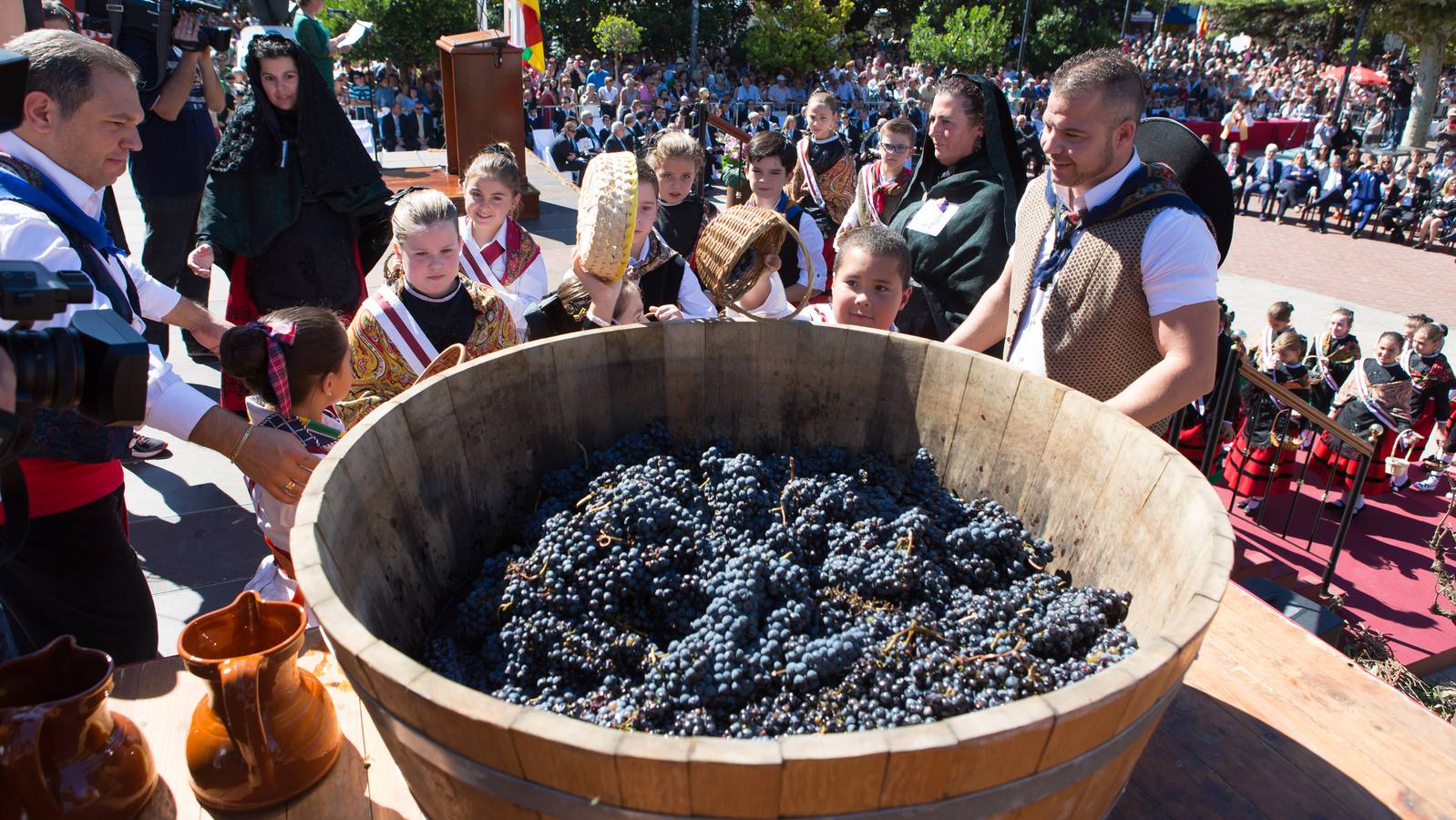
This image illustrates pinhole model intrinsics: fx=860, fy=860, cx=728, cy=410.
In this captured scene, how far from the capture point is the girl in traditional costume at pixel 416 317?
9.25ft

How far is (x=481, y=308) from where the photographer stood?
309 cm

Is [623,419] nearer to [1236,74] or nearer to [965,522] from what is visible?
[965,522]

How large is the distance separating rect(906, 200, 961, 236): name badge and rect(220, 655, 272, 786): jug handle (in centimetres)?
323

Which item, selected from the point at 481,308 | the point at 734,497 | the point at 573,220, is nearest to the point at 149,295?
the point at 481,308

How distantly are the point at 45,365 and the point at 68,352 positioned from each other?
0.04 meters

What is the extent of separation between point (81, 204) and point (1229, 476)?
23.9 feet

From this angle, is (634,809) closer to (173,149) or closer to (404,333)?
(404,333)

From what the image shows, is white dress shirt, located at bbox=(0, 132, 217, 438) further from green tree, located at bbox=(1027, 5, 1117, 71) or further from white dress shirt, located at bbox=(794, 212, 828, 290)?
green tree, located at bbox=(1027, 5, 1117, 71)

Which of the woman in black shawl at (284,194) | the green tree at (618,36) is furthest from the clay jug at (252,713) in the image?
the green tree at (618,36)

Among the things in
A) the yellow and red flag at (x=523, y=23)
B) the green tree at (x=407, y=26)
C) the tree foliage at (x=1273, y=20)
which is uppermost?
the tree foliage at (x=1273, y=20)

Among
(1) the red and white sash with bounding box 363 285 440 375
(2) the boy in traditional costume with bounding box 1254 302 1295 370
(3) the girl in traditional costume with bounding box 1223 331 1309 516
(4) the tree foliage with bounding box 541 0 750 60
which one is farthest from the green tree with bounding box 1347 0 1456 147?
(1) the red and white sash with bounding box 363 285 440 375

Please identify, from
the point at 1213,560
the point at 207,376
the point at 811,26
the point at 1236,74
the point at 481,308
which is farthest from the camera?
the point at 1236,74

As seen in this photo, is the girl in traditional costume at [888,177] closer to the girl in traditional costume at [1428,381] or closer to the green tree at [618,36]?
the girl in traditional costume at [1428,381]

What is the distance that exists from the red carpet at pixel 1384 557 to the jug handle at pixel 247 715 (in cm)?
453
